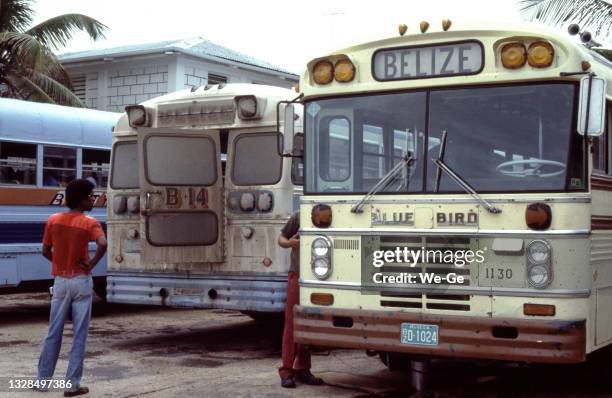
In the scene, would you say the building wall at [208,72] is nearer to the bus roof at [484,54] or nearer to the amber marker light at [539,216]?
the bus roof at [484,54]

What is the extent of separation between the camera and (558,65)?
22.5ft

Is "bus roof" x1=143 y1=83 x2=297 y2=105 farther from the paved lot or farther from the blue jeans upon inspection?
the blue jeans

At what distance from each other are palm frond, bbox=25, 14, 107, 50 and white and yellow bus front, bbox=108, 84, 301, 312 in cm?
1286

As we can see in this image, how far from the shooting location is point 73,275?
7.88 m

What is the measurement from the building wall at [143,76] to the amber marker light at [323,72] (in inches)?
756

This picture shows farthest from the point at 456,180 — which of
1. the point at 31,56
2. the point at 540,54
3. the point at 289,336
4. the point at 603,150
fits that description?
the point at 31,56

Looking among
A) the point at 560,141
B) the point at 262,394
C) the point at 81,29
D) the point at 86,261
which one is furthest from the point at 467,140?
the point at 81,29

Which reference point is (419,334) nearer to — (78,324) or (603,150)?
(603,150)

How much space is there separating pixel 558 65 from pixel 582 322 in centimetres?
182

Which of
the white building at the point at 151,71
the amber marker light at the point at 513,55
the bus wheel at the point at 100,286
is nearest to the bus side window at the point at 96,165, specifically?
the bus wheel at the point at 100,286

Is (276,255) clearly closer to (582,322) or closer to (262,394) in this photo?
(262,394)

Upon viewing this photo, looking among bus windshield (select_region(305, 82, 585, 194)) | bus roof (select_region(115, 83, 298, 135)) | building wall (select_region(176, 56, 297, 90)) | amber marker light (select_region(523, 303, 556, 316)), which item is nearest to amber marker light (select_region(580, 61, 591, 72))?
bus windshield (select_region(305, 82, 585, 194))

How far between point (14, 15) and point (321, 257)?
17.1 metres

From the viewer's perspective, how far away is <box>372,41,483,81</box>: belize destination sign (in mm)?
7215
